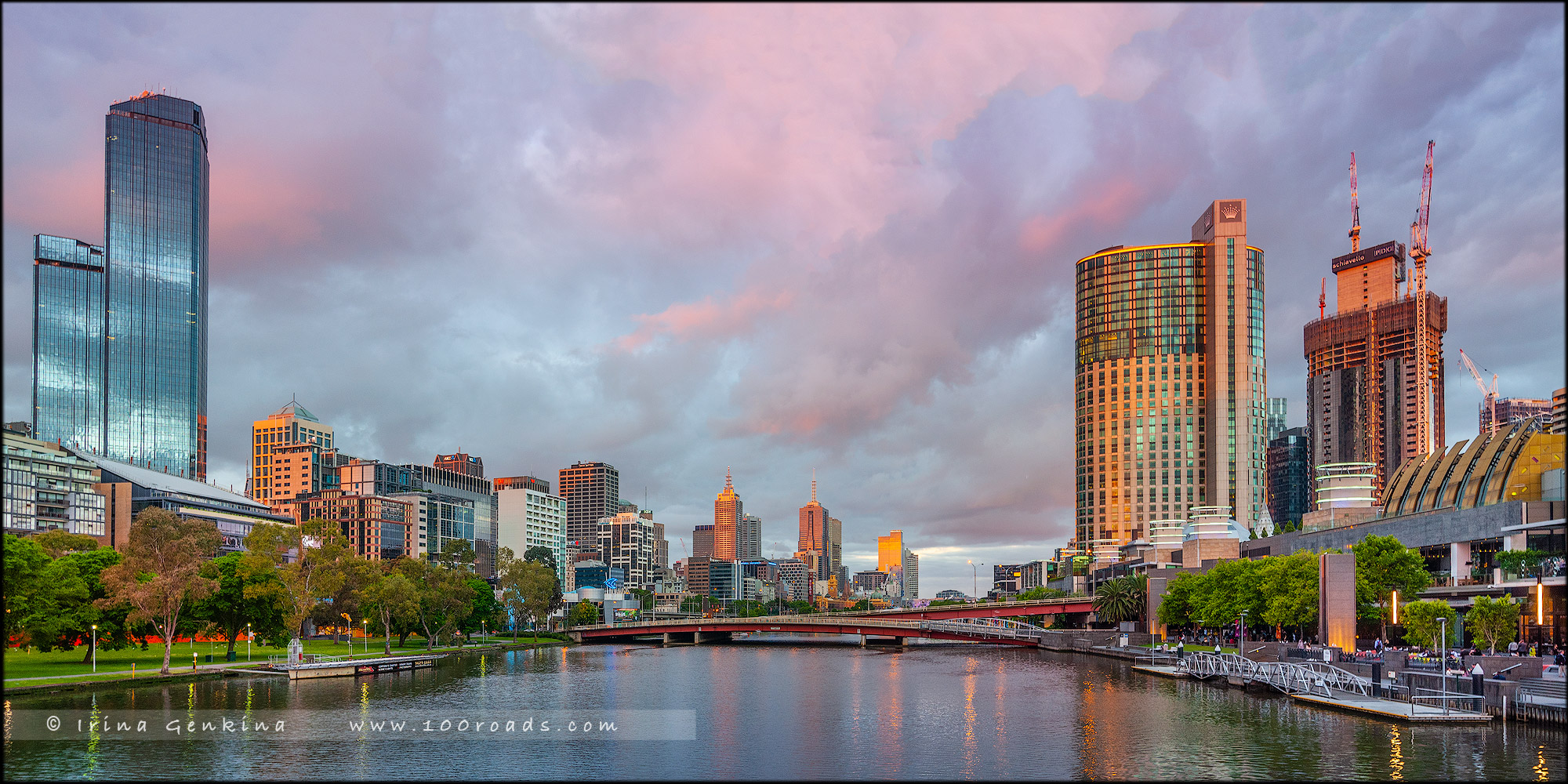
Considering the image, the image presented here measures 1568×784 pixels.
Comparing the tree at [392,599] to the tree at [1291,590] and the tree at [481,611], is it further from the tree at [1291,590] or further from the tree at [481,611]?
the tree at [1291,590]

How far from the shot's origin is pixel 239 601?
11381 centimetres

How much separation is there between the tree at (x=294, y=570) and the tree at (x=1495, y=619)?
105440mm

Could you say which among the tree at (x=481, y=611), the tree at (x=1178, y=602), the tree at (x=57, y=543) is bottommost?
the tree at (x=481, y=611)

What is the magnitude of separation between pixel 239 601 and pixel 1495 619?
116 metres

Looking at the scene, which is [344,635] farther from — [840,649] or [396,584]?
[840,649]

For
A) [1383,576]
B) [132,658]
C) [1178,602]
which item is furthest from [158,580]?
[1178,602]

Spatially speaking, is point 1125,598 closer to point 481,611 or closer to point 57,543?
point 481,611

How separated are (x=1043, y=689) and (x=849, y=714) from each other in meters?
27.5

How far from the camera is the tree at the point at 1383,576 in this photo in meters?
106

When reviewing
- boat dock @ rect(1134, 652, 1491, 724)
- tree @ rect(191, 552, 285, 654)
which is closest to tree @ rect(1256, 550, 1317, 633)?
boat dock @ rect(1134, 652, 1491, 724)

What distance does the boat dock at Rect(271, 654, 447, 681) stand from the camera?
105938 millimetres

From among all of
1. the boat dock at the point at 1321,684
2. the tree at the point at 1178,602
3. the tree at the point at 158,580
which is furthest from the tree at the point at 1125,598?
the tree at the point at 158,580

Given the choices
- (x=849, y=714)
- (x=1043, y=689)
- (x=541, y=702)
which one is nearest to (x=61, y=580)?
(x=541, y=702)

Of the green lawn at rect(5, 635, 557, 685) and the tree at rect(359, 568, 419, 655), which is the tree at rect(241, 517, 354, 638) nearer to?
the green lawn at rect(5, 635, 557, 685)
